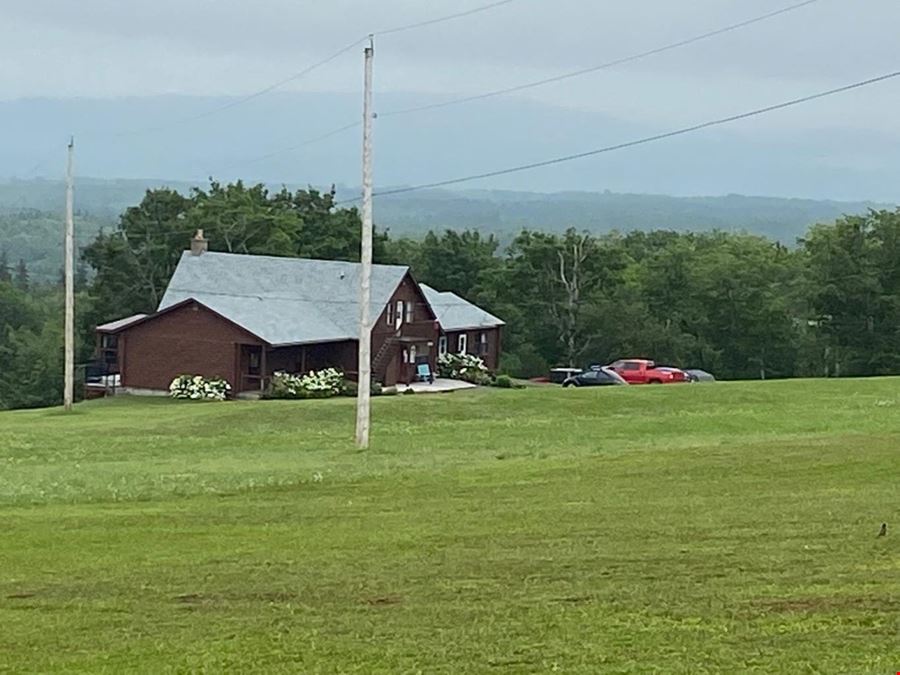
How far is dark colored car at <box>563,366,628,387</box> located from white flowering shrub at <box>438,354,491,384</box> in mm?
6407

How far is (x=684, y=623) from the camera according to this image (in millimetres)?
10242

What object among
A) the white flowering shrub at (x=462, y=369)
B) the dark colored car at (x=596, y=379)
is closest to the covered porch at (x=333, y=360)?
the white flowering shrub at (x=462, y=369)

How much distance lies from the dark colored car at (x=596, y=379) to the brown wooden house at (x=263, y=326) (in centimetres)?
707

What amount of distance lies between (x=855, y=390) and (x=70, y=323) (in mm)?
24522

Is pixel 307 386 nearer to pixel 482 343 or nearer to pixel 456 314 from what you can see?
pixel 456 314

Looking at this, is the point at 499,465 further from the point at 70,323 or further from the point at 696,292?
the point at 696,292

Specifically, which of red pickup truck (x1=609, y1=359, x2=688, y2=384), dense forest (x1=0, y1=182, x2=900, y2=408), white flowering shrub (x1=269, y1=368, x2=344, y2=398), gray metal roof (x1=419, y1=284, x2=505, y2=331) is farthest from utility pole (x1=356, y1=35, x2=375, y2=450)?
dense forest (x1=0, y1=182, x2=900, y2=408)

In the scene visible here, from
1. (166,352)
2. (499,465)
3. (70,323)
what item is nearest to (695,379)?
(166,352)

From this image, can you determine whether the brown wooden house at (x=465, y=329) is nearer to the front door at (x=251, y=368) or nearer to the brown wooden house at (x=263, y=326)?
the brown wooden house at (x=263, y=326)

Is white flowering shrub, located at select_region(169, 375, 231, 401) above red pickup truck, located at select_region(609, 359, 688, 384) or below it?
below

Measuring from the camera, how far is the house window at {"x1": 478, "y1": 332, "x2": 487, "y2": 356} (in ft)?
244

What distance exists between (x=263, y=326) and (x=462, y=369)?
1345 cm

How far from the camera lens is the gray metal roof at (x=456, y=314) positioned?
71625 mm

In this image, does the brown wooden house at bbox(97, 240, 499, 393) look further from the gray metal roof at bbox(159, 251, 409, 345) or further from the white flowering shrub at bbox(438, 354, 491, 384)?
the white flowering shrub at bbox(438, 354, 491, 384)
